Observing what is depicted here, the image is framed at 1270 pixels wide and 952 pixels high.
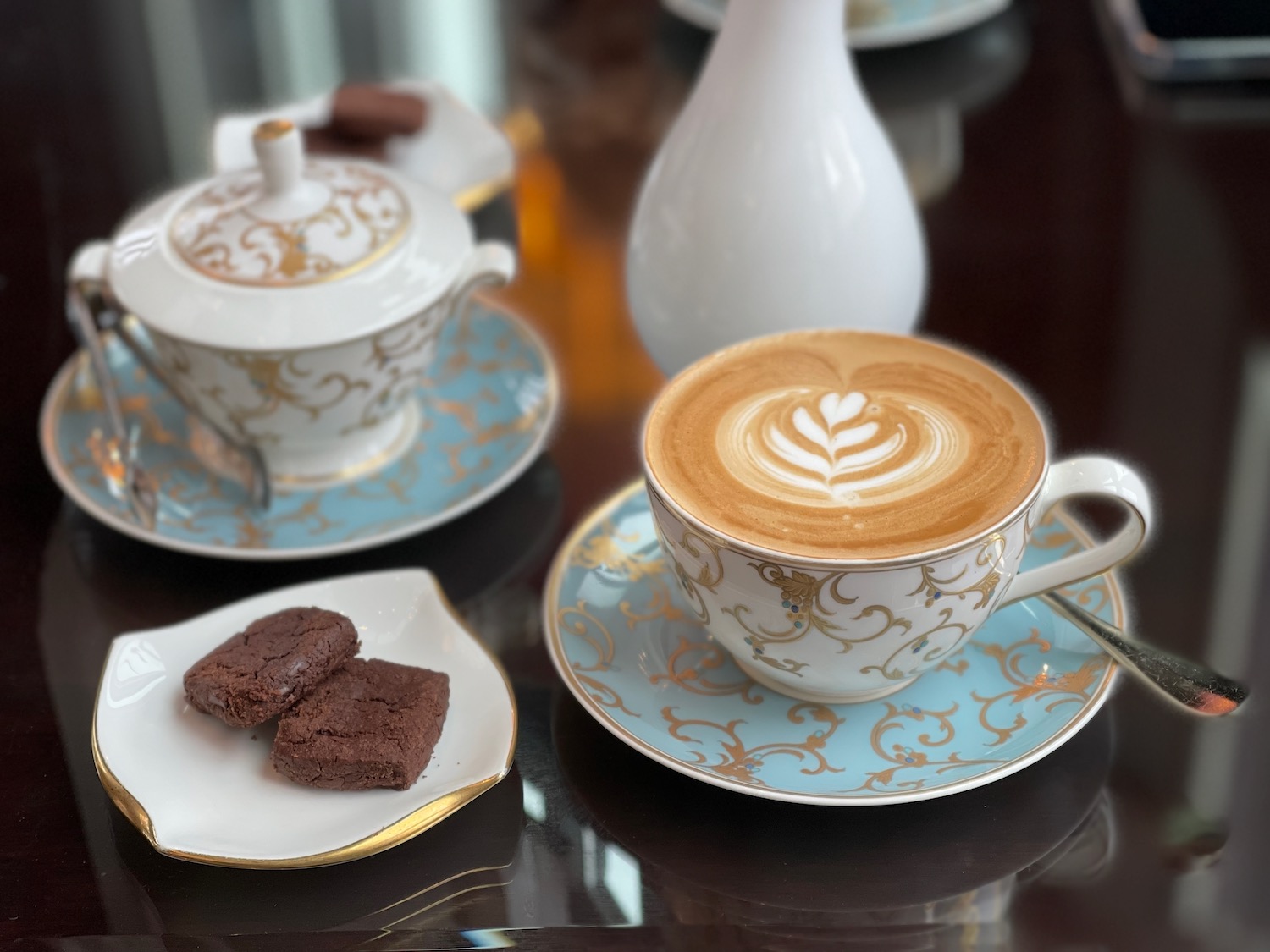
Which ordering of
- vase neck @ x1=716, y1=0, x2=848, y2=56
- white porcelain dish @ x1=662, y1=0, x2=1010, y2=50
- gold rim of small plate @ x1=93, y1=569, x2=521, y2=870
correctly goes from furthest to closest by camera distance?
1. white porcelain dish @ x1=662, y1=0, x2=1010, y2=50
2. vase neck @ x1=716, y1=0, x2=848, y2=56
3. gold rim of small plate @ x1=93, y1=569, x2=521, y2=870

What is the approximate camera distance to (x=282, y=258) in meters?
0.75

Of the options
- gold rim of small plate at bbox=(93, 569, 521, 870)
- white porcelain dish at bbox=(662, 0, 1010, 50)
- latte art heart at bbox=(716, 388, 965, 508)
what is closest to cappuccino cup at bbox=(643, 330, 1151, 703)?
latte art heart at bbox=(716, 388, 965, 508)

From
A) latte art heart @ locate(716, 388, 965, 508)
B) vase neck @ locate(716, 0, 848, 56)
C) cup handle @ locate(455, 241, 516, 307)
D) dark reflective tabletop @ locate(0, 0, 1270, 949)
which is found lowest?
dark reflective tabletop @ locate(0, 0, 1270, 949)

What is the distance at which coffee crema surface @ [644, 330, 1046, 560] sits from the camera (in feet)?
1.94

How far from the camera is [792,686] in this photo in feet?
2.13

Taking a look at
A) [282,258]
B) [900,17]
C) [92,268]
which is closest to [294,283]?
[282,258]

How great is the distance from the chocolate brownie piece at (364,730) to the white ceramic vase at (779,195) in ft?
0.96

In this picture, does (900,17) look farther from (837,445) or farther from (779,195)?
(837,445)

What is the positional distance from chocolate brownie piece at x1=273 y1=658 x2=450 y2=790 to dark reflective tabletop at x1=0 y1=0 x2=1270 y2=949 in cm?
4

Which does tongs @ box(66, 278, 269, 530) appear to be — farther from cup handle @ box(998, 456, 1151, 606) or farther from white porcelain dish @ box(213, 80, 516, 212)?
cup handle @ box(998, 456, 1151, 606)

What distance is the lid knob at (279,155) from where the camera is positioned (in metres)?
0.75

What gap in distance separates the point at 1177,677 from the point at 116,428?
653 mm

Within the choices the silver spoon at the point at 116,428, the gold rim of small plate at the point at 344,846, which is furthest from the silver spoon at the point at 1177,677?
the silver spoon at the point at 116,428

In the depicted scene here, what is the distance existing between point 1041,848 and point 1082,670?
0.11 meters
